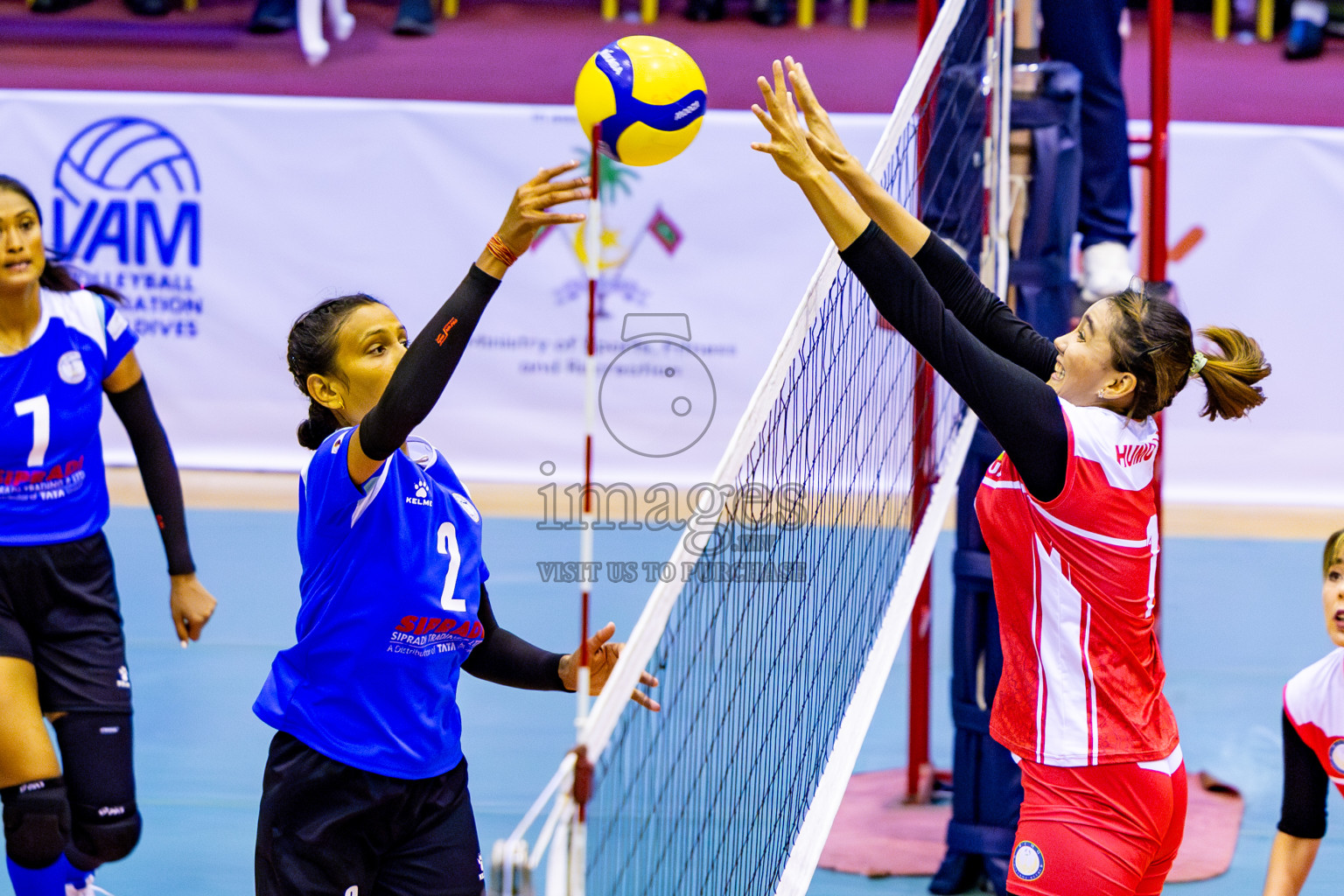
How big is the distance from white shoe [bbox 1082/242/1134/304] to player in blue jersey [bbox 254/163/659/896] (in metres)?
2.32

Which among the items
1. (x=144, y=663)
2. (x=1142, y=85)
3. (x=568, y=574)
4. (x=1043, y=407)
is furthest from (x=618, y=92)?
(x=1142, y=85)

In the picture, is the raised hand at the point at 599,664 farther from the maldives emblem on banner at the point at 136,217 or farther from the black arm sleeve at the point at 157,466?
the maldives emblem on banner at the point at 136,217

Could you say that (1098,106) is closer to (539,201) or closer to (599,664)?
(599,664)

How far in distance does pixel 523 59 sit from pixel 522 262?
10.2 feet

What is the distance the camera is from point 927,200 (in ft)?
12.8

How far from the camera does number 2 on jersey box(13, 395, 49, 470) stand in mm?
3357

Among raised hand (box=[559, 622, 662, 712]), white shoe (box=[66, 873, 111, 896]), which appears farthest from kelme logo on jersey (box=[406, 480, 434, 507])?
white shoe (box=[66, 873, 111, 896])

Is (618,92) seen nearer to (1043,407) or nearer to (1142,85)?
(1043,407)

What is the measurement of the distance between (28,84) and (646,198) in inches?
187

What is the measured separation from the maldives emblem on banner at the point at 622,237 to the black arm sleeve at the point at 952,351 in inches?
232

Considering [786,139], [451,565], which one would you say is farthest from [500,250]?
[451,565]

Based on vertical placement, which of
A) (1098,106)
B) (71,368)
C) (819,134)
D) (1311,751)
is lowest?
(1311,751)

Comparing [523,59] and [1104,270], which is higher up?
[523,59]

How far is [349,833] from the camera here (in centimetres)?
252
